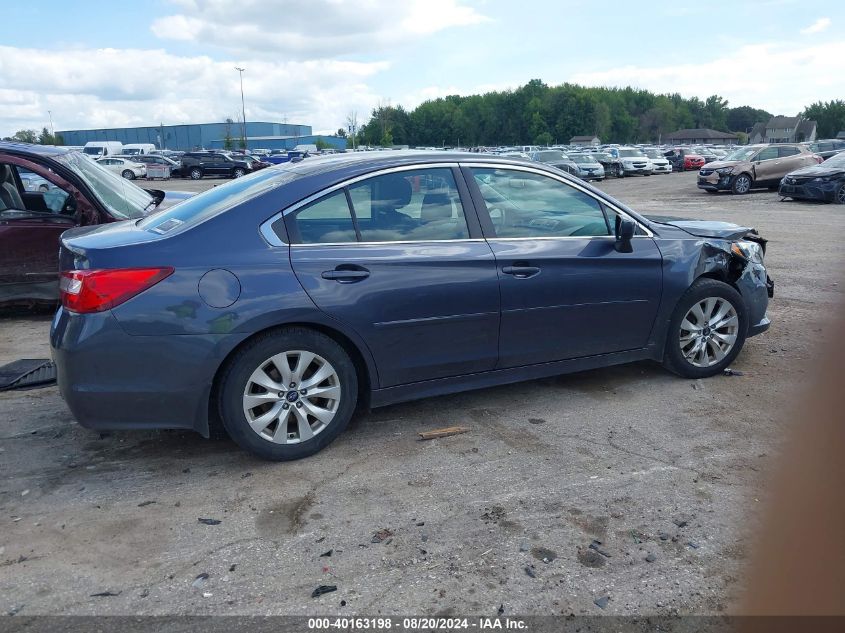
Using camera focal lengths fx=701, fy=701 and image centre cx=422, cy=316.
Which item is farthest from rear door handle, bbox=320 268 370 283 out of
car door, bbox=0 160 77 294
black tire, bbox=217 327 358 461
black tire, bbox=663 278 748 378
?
car door, bbox=0 160 77 294

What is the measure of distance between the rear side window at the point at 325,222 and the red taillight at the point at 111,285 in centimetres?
74

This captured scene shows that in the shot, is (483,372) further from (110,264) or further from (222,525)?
(110,264)

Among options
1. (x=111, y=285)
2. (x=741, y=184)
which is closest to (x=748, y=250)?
(x=111, y=285)

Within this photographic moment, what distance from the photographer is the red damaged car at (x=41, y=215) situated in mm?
6781

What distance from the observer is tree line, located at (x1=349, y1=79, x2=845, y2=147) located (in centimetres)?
12544

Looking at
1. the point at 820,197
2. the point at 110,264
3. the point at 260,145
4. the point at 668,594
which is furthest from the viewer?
the point at 260,145

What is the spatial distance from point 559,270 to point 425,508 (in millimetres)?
1842

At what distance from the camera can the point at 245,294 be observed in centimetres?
370

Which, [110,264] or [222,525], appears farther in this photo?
[110,264]

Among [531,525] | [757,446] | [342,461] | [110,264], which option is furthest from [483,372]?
[110,264]

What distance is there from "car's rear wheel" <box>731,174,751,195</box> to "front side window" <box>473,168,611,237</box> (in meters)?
20.3

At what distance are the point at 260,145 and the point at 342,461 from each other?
432 feet

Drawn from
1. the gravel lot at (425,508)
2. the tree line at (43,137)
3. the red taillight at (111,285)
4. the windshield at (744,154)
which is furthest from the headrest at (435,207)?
the tree line at (43,137)

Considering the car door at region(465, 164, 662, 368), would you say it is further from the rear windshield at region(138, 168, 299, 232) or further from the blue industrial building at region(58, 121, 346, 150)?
the blue industrial building at region(58, 121, 346, 150)
